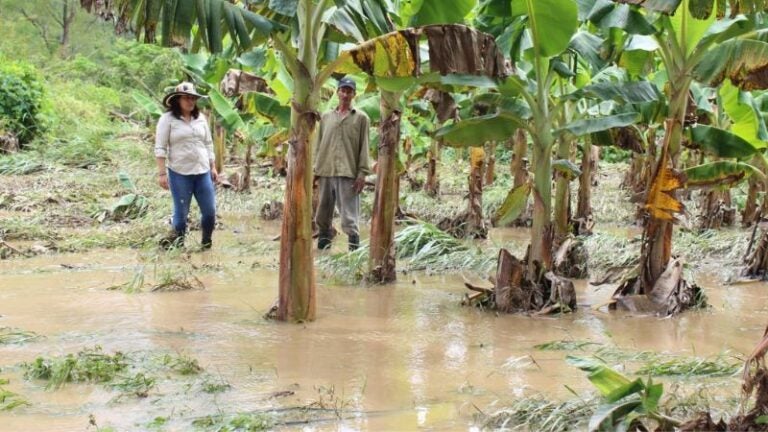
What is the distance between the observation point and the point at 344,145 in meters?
8.89

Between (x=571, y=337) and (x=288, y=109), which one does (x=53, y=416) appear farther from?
(x=288, y=109)

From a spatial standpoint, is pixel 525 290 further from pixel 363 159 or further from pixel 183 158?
pixel 183 158

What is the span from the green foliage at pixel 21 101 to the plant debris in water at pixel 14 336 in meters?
13.5

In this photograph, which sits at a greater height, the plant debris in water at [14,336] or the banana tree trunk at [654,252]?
the banana tree trunk at [654,252]

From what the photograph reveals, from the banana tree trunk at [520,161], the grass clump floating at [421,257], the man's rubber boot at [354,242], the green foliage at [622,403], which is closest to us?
the green foliage at [622,403]

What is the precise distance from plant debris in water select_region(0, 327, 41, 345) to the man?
4095 mm

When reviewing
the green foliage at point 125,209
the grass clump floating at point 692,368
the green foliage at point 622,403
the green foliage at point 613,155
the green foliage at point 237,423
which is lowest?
the green foliage at point 237,423

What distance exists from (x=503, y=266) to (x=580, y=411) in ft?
9.49

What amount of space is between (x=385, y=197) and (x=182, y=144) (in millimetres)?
2597

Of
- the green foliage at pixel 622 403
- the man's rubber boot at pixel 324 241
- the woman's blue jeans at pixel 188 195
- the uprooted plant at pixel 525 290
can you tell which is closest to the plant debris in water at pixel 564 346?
the uprooted plant at pixel 525 290

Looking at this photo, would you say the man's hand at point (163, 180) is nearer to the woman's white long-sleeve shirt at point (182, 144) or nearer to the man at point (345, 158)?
the woman's white long-sleeve shirt at point (182, 144)

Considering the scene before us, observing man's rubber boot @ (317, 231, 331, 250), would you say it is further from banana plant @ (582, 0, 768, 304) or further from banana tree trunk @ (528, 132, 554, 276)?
banana plant @ (582, 0, 768, 304)

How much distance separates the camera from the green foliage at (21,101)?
18016mm

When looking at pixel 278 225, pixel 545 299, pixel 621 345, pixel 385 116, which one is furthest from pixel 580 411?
pixel 278 225
